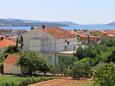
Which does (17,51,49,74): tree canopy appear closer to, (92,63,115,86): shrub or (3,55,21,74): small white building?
(3,55,21,74): small white building

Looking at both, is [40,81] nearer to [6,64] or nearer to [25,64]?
[25,64]

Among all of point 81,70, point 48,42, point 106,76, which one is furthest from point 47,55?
point 106,76

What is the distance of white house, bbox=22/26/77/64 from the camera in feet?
171

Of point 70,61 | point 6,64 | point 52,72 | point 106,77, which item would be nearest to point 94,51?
point 70,61

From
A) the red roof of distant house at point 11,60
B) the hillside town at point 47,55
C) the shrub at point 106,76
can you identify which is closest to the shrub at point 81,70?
the hillside town at point 47,55

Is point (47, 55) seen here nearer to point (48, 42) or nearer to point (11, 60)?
point (48, 42)

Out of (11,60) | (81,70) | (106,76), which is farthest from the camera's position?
(11,60)

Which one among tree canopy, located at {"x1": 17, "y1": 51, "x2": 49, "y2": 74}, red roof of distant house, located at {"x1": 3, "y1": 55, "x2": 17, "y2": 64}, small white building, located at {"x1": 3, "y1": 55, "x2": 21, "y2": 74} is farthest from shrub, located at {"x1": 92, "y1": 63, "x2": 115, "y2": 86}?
red roof of distant house, located at {"x1": 3, "y1": 55, "x2": 17, "y2": 64}

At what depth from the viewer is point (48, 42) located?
52.8 m

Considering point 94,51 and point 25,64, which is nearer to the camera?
point 25,64

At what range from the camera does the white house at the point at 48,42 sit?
171ft

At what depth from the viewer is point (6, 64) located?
44062 millimetres

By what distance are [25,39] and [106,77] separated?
3406cm

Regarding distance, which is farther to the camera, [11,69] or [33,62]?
[11,69]
